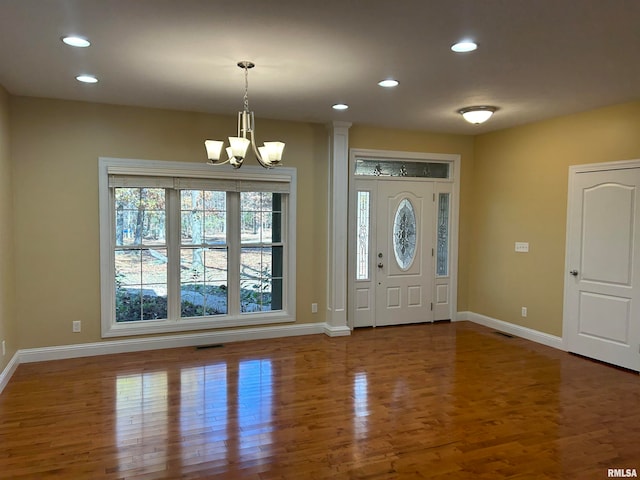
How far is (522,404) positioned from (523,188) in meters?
2.99

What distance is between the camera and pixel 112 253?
16.1ft

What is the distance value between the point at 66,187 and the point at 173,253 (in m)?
1.28

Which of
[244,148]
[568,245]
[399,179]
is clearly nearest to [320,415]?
[244,148]

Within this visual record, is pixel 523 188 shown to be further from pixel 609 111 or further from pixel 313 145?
pixel 313 145

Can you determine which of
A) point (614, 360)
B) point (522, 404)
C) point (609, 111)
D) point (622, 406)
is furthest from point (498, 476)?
point (609, 111)

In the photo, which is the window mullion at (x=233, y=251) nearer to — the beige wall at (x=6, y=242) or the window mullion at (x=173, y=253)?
the window mullion at (x=173, y=253)

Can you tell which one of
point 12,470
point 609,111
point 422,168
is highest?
point 609,111

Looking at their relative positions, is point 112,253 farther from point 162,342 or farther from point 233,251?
point 233,251

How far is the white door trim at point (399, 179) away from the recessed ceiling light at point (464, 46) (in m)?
2.83

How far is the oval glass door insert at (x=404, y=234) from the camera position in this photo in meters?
6.24

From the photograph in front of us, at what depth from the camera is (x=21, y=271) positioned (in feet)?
14.9

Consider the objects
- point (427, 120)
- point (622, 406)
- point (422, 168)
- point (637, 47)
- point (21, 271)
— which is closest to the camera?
point (637, 47)

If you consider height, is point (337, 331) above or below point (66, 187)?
below

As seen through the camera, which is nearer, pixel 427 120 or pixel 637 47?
pixel 637 47
